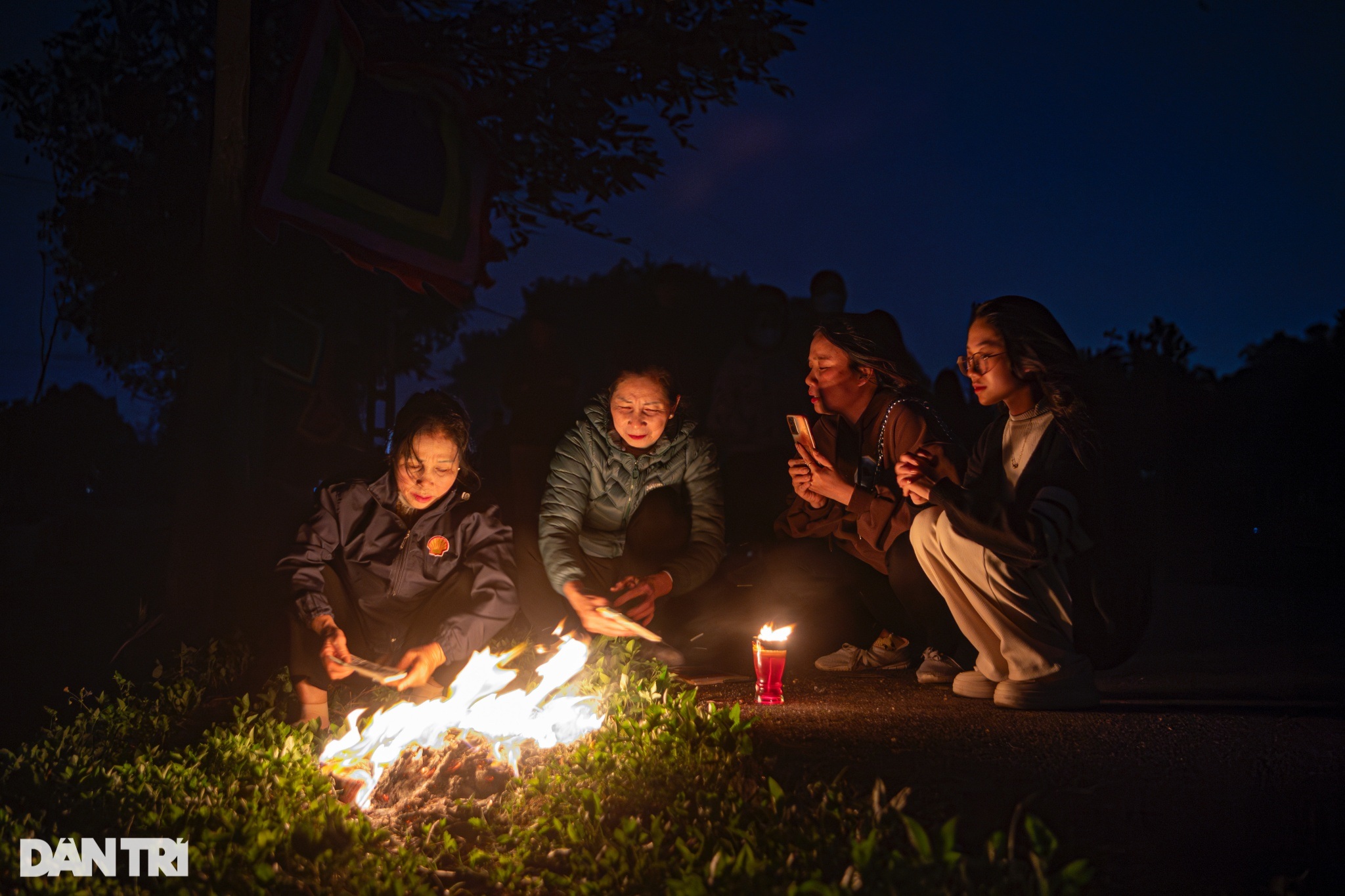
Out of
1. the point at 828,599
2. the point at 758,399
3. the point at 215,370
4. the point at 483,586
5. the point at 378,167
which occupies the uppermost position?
the point at 378,167

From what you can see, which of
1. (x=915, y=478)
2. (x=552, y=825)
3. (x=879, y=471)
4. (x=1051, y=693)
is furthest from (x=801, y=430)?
(x=552, y=825)

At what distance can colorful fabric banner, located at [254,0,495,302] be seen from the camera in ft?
22.0

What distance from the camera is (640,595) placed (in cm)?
505

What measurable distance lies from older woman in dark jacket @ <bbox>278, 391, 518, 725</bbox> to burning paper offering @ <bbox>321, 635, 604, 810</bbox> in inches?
17.8

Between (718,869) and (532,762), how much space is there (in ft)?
4.86

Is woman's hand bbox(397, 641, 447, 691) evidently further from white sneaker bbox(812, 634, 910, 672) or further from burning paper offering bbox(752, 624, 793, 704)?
white sneaker bbox(812, 634, 910, 672)

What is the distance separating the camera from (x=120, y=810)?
348 cm

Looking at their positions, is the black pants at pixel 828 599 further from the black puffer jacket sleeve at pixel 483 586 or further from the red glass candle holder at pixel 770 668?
the black puffer jacket sleeve at pixel 483 586

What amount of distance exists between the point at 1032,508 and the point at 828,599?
5.80 feet

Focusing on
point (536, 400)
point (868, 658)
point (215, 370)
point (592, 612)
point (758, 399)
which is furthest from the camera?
point (536, 400)

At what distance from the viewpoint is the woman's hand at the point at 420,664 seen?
14.6 feet

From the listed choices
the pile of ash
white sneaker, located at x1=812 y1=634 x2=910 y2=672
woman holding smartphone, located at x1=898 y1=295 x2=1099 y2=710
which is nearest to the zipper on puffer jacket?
the pile of ash

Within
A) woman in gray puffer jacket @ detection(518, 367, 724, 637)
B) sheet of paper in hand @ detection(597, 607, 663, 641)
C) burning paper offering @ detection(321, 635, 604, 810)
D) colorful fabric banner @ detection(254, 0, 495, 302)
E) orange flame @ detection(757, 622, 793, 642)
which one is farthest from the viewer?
colorful fabric banner @ detection(254, 0, 495, 302)

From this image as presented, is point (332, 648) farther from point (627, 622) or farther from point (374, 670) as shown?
point (627, 622)
